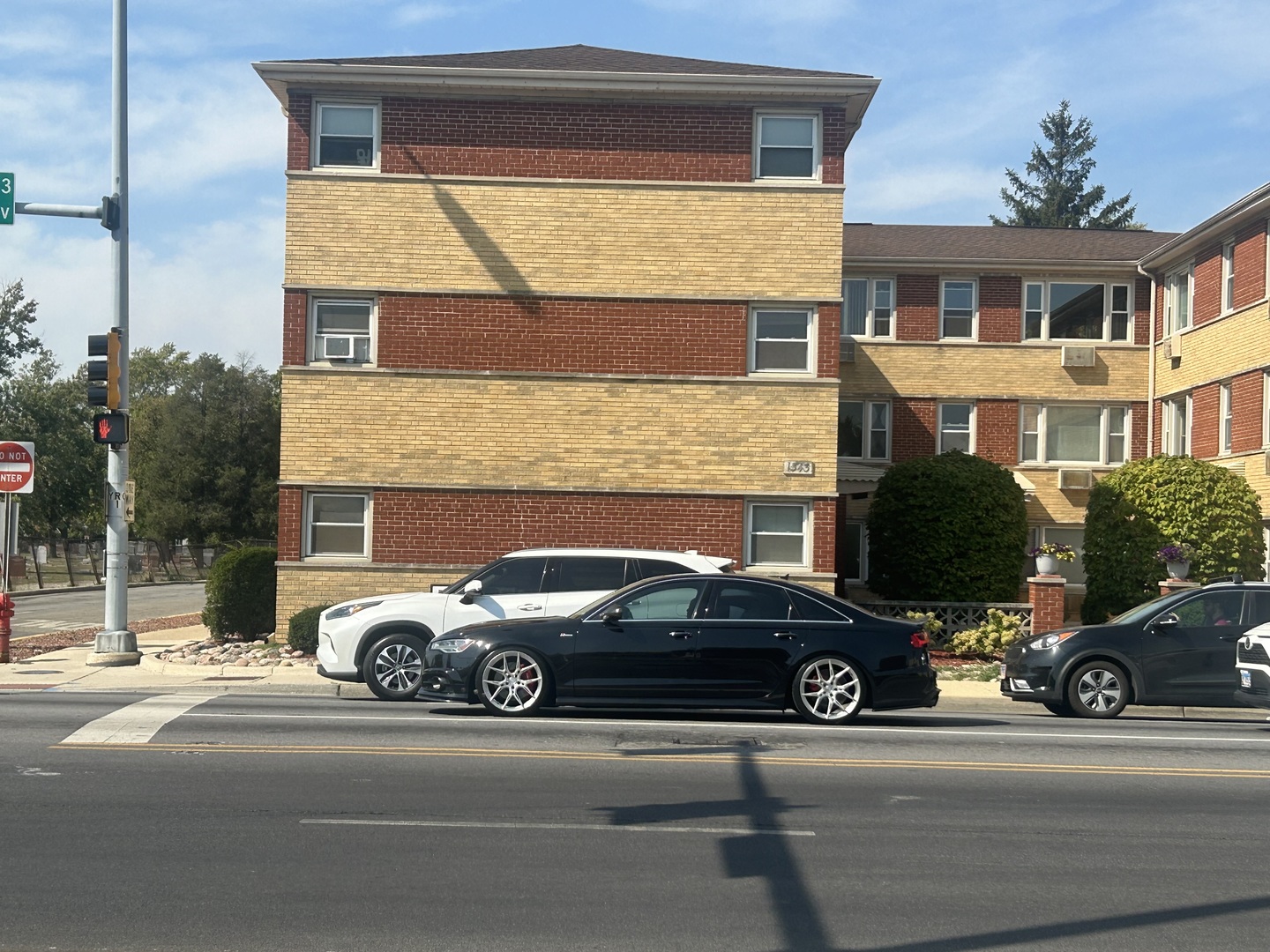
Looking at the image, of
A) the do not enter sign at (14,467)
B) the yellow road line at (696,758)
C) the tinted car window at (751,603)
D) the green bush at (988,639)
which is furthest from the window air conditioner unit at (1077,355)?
the do not enter sign at (14,467)

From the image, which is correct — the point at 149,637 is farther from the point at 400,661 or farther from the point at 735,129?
the point at 735,129

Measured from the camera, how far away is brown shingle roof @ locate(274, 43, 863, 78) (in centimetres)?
2295

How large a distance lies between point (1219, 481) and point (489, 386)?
1369cm

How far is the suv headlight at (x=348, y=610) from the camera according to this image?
1587 centimetres

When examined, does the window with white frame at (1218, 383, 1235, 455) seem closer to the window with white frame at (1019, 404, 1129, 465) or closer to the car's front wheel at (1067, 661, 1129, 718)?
the window with white frame at (1019, 404, 1129, 465)

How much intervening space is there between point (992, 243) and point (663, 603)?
22945 millimetres

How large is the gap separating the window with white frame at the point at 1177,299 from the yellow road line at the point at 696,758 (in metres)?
21.2

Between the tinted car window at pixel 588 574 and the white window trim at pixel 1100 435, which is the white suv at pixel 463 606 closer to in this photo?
the tinted car window at pixel 588 574

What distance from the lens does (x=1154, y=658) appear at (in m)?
15.2

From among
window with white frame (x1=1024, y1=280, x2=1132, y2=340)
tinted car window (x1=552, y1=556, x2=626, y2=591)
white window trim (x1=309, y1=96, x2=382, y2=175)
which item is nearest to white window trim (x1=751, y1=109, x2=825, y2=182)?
white window trim (x1=309, y1=96, x2=382, y2=175)

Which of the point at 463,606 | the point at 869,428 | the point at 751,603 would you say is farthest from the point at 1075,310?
the point at 463,606

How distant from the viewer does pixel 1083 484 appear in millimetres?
31734

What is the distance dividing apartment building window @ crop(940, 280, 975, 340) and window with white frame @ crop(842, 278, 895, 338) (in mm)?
1191

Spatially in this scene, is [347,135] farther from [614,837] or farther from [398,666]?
[614,837]
